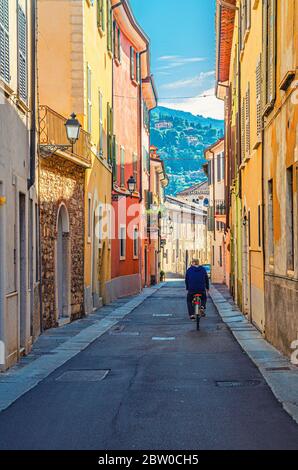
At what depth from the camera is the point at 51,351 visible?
15945 mm

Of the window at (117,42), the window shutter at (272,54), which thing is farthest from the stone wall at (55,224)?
the window at (117,42)

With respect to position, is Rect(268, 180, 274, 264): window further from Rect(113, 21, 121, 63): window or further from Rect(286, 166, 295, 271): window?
Rect(113, 21, 121, 63): window

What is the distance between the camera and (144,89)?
158 feet

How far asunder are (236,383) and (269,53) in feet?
24.9

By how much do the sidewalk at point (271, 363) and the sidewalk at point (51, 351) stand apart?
3143mm

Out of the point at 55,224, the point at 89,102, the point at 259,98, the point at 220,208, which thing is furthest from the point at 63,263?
the point at 220,208

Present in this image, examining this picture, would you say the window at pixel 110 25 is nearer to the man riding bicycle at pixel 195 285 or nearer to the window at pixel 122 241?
the window at pixel 122 241

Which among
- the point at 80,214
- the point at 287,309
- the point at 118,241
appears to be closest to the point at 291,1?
the point at 287,309

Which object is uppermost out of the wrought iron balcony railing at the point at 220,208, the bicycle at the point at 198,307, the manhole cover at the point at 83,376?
the wrought iron balcony railing at the point at 220,208

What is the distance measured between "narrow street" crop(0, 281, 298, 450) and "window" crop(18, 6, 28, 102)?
16.0ft

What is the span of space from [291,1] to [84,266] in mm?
13796

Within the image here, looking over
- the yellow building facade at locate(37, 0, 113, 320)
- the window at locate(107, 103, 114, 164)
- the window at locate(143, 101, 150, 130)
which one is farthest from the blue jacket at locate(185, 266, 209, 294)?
the window at locate(143, 101, 150, 130)

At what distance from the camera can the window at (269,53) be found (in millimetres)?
15438

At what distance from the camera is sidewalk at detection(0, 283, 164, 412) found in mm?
11484
